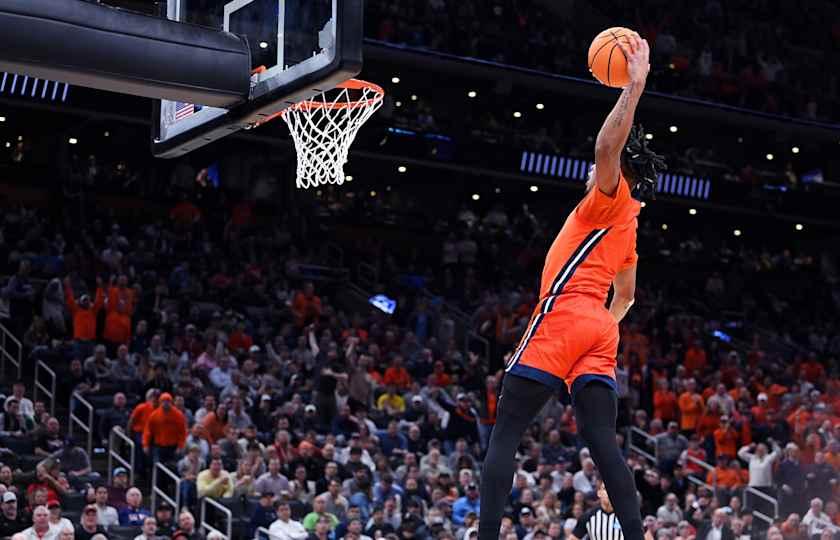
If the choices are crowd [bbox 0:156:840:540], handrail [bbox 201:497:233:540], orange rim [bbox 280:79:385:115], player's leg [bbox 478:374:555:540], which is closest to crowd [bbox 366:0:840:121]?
crowd [bbox 0:156:840:540]

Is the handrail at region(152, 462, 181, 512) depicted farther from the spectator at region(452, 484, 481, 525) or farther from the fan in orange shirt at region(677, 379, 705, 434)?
the fan in orange shirt at region(677, 379, 705, 434)

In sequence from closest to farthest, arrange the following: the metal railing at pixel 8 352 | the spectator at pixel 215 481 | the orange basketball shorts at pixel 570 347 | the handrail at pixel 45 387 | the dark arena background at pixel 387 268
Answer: the orange basketball shorts at pixel 570 347 < the dark arena background at pixel 387 268 < the spectator at pixel 215 481 < the handrail at pixel 45 387 < the metal railing at pixel 8 352

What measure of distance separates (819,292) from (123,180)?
59.1 feet

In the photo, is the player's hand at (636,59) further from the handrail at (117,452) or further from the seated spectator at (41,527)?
the handrail at (117,452)

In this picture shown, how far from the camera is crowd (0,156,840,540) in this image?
16.4 m

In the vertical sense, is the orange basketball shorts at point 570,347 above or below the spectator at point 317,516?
above

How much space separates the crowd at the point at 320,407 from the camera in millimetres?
16359

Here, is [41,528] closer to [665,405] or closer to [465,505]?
[465,505]

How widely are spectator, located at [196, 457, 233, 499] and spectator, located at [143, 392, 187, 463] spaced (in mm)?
939

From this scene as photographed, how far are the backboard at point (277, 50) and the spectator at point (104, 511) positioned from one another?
7601 millimetres

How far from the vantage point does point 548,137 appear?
32469mm

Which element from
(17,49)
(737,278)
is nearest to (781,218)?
(737,278)

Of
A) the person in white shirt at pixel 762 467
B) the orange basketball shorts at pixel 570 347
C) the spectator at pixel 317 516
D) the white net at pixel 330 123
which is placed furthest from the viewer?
the person in white shirt at pixel 762 467

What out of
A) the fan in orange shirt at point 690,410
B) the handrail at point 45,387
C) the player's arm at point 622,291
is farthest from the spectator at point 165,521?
the fan in orange shirt at point 690,410
